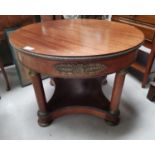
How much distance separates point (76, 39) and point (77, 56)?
0.75 feet

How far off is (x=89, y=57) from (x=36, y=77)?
403mm

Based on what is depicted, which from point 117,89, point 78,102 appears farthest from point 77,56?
point 78,102

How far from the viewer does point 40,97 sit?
1.10 meters

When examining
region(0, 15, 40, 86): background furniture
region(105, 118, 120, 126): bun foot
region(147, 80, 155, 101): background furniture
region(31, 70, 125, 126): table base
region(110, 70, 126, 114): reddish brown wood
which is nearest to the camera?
region(110, 70, 126, 114): reddish brown wood

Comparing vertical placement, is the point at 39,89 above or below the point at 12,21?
below

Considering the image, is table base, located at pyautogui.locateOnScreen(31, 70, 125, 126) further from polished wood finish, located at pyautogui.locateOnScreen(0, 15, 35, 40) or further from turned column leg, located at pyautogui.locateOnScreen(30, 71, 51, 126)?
polished wood finish, located at pyautogui.locateOnScreen(0, 15, 35, 40)

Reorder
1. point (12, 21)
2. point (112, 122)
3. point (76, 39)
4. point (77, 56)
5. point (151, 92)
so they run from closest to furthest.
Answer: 1. point (77, 56)
2. point (76, 39)
3. point (112, 122)
4. point (151, 92)
5. point (12, 21)

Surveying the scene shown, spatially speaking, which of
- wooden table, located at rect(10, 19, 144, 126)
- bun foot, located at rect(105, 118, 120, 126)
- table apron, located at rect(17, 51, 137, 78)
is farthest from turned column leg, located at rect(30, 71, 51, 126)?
bun foot, located at rect(105, 118, 120, 126)

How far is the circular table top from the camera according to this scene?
78 centimetres

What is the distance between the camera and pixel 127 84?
1.74 m

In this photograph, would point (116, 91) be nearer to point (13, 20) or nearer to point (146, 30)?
point (146, 30)

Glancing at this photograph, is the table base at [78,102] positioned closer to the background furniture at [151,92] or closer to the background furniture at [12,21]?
the background furniture at [151,92]

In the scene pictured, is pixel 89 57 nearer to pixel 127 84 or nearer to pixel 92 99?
pixel 92 99
